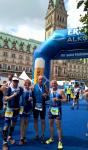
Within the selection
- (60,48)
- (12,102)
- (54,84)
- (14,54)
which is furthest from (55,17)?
(12,102)

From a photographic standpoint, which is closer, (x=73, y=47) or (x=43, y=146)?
(x=43, y=146)

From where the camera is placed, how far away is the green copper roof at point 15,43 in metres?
104

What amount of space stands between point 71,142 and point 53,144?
668 millimetres

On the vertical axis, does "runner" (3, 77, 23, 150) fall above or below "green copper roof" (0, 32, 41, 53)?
below

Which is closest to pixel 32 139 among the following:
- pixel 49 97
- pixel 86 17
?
pixel 49 97

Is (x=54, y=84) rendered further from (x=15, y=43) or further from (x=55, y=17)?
(x=55, y=17)

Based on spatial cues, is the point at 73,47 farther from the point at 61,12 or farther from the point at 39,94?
the point at 61,12

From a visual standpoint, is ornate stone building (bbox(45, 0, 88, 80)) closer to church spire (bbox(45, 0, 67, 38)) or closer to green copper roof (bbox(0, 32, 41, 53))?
church spire (bbox(45, 0, 67, 38))

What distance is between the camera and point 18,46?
10925cm

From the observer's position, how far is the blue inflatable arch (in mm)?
20359

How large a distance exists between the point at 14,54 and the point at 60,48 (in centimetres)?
8673

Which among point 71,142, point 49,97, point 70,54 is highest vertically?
point 70,54

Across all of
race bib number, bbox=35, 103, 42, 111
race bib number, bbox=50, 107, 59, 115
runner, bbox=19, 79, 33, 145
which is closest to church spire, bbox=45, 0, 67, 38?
runner, bbox=19, 79, 33, 145

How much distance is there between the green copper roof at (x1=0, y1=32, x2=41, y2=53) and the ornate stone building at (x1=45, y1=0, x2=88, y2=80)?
465 inches
